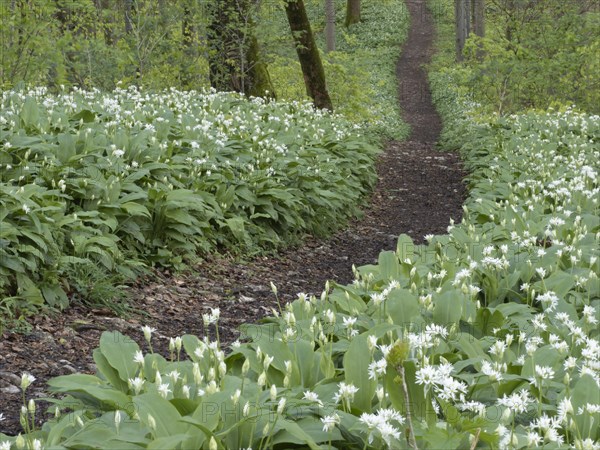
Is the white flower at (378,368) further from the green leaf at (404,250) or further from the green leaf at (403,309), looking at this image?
the green leaf at (404,250)

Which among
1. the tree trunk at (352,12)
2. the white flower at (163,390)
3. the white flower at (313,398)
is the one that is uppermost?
the tree trunk at (352,12)

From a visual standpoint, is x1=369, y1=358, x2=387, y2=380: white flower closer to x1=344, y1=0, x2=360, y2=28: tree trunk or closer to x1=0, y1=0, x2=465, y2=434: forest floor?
x1=0, y1=0, x2=465, y2=434: forest floor

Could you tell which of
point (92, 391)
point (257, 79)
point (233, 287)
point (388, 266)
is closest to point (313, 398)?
point (92, 391)

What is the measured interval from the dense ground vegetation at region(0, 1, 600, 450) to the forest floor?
19.0 inches

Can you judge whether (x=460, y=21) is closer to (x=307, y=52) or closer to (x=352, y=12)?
(x=352, y=12)

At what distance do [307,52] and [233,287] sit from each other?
885 cm

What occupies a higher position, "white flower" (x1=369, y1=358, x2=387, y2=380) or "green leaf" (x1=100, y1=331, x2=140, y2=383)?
"white flower" (x1=369, y1=358, x2=387, y2=380)

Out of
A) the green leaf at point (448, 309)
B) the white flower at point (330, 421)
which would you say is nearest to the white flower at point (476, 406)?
the white flower at point (330, 421)

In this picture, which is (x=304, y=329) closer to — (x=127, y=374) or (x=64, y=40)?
(x=127, y=374)

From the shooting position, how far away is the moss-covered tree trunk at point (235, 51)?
12398 mm

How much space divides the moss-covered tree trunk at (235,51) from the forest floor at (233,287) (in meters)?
2.94

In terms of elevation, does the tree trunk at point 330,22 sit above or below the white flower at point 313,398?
above

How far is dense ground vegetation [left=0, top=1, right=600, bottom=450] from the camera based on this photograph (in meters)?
2.21

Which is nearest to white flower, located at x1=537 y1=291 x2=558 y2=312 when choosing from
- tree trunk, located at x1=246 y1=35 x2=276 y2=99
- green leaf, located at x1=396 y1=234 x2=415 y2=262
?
green leaf, located at x1=396 y1=234 x2=415 y2=262
